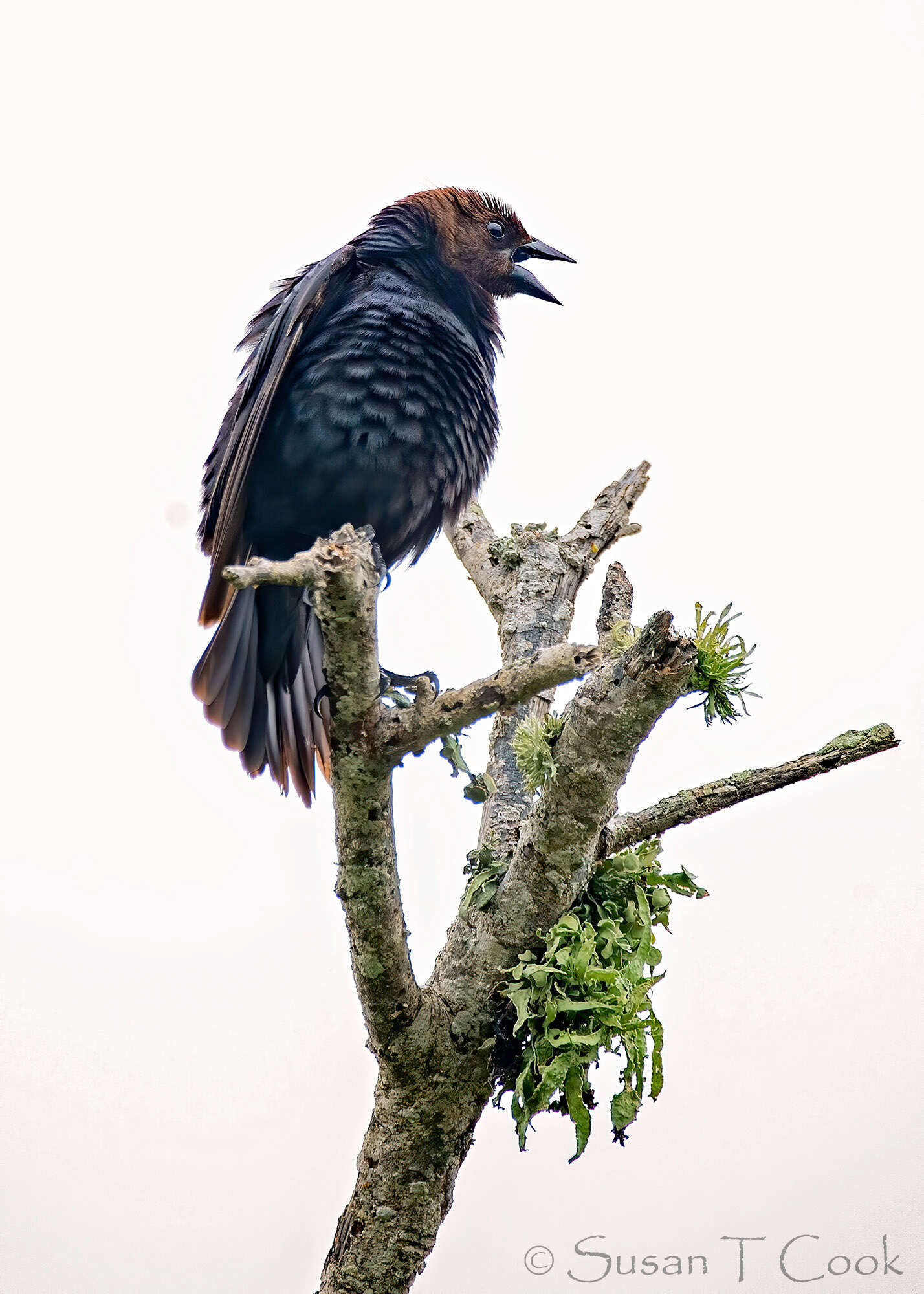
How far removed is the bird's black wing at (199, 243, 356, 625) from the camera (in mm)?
2668

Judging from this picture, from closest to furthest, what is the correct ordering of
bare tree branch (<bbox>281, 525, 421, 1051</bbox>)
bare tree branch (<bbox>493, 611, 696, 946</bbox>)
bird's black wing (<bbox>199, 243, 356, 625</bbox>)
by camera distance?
bare tree branch (<bbox>493, 611, 696, 946</bbox>), bare tree branch (<bbox>281, 525, 421, 1051</bbox>), bird's black wing (<bbox>199, 243, 356, 625</bbox>)

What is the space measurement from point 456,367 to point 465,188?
970mm

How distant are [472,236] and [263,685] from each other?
60.2 inches

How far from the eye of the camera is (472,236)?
3.46 meters

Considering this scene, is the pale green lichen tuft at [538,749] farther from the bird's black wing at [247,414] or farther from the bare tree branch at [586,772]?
the bird's black wing at [247,414]

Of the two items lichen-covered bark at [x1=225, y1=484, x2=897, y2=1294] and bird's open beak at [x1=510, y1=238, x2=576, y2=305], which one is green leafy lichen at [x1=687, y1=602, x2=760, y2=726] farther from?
bird's open beak at [x1=510, y1=238, x2=576, y2=305]

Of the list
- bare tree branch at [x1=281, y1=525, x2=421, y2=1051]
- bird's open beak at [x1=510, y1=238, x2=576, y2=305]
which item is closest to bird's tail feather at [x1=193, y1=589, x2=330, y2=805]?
bare tree branch at [x1=281, y1=525, x2=421, y2=1051]

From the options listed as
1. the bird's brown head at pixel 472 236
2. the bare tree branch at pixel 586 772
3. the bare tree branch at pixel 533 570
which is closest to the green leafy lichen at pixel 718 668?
the bare tree branch at pixel 586 772

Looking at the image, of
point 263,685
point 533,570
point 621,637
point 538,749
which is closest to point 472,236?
point 533,570

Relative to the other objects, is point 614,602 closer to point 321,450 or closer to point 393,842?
point 393,842

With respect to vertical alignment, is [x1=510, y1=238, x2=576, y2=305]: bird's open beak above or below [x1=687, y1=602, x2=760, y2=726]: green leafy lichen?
above

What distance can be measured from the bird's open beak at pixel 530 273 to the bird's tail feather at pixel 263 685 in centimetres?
127

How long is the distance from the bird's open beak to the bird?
1.24ft

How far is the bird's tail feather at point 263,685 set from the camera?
291 centimetres
